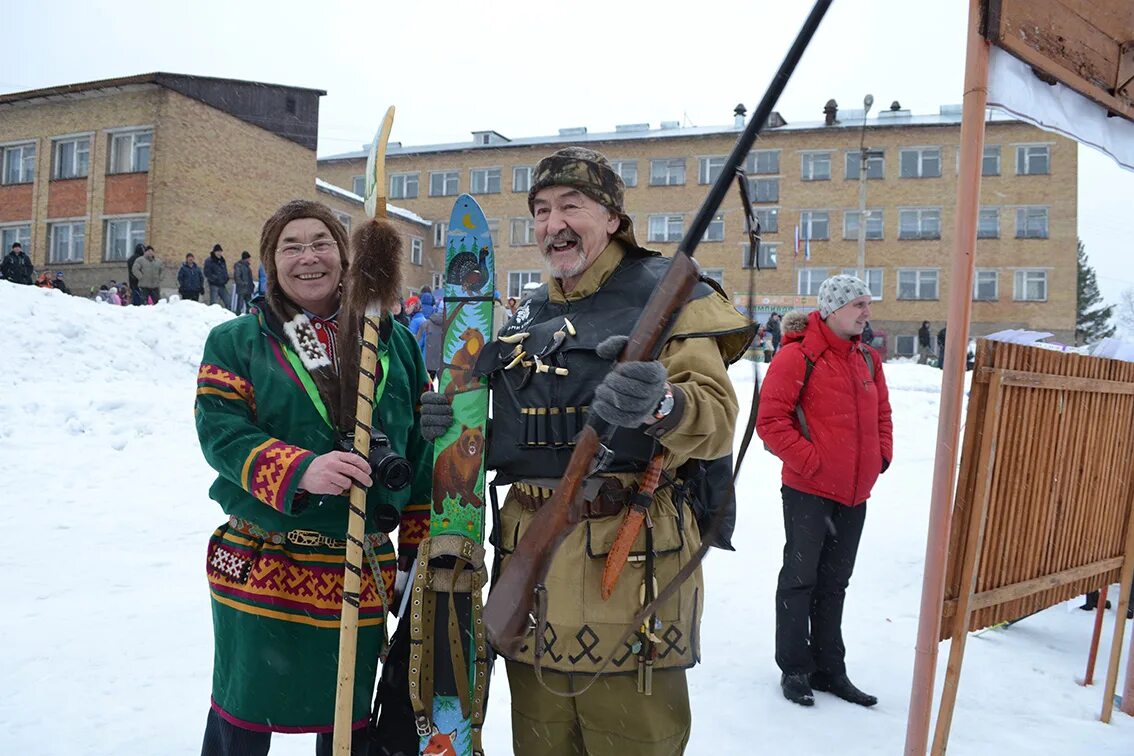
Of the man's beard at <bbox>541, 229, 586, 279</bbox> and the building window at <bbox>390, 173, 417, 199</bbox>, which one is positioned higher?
the building window at <bbox>390, 173, 417, 199</bbox>

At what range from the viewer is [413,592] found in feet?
7.12

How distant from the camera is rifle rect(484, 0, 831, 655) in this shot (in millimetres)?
1558

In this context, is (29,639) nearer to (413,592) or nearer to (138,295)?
(413,592)

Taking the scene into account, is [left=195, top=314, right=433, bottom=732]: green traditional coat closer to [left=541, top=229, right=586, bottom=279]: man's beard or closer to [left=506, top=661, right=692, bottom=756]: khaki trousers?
[left=506, top=661, right=692, bottom=756]: khaki trousers

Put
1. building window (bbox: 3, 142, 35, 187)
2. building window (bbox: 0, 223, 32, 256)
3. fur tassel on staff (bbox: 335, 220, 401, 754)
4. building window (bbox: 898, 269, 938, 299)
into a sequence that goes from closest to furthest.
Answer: fur tassel on staff (bbox: 335, 220, 401, 754) → building window (bbox: 3, 142, 35, 187) → building window (bbox: 0, 223, 32, 256) → building window (bbox: 898, 269, 938, 299)

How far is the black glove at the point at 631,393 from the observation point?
1.67 metres

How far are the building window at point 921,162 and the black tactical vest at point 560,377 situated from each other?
111 ft

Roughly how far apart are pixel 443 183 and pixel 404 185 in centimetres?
241

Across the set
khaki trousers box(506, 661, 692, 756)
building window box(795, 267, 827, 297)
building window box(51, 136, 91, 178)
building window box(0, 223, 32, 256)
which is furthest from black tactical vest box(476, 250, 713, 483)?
building window box(795, 267, 827, 297)

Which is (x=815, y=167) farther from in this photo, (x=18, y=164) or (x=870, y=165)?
(x=18, y=164)

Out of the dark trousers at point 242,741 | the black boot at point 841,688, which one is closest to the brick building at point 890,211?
the black boot at point 841,688

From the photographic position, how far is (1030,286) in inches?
1238

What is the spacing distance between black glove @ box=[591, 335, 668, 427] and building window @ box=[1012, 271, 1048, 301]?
35.1 meters

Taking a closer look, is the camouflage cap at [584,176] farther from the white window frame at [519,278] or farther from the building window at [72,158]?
the white window frame at [519,278]
